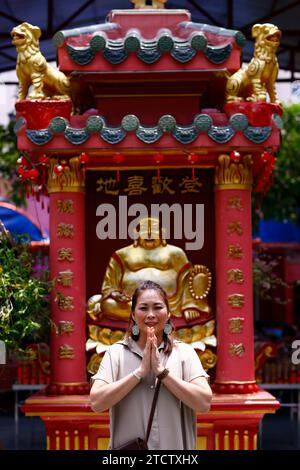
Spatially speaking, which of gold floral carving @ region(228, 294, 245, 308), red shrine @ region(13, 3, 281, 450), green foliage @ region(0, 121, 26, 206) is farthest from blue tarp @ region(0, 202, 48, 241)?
gold floral carving @ region(228, 294, 245, 308)

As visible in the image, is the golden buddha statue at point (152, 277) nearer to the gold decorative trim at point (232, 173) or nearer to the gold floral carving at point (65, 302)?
the gold floral carving at point (65, 302)

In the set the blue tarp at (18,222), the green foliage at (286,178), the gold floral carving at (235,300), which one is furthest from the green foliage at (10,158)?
the gold floral carving at (235,300)

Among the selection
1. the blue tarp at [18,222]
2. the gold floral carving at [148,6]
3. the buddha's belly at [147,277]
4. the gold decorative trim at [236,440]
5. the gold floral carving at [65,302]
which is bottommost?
the gold decorative trim at [236,440]

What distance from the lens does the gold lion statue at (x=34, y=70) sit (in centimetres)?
820

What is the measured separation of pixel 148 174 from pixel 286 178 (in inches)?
344

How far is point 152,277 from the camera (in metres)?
8.29

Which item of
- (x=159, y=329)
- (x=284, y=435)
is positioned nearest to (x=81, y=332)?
(x=159, y=329)

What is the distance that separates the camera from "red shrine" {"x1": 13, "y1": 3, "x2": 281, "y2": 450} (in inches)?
312

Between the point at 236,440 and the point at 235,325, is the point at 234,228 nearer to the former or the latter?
the point at 235,325

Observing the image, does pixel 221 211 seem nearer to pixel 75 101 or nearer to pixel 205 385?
pixel 75 101

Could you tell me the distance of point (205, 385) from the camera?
178 inches

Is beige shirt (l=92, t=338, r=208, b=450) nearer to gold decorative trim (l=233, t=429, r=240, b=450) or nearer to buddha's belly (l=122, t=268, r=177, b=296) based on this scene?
gold decorative trim (l=233, t=429, r=240, b=450)

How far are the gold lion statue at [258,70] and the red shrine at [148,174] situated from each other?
6cm
